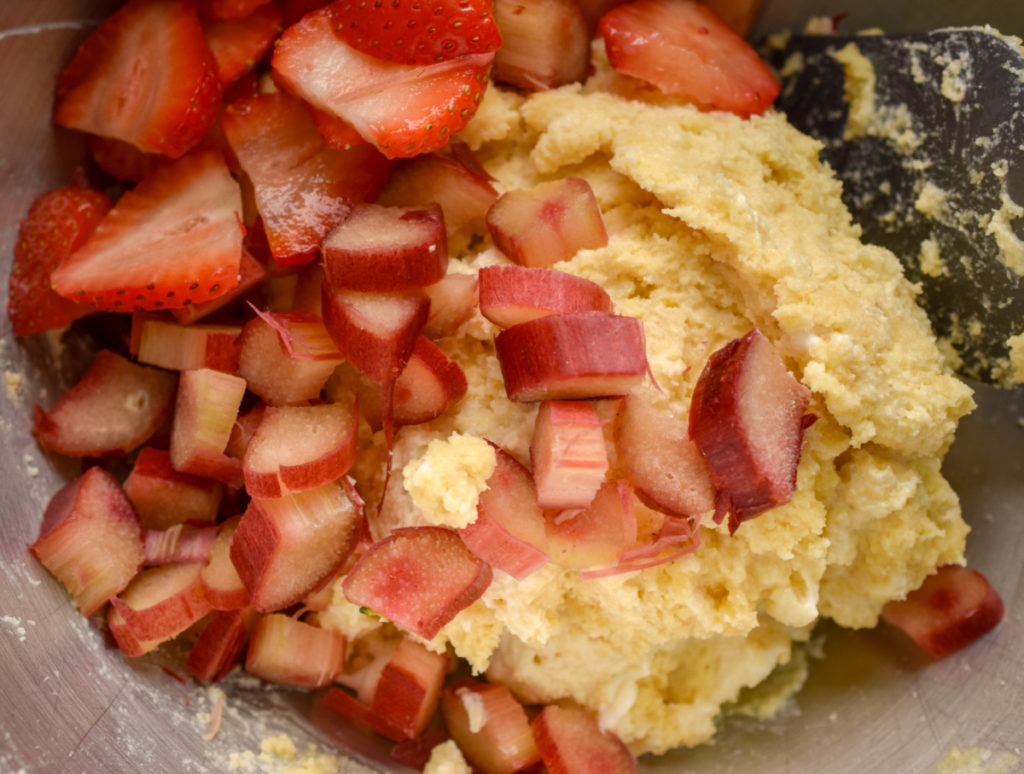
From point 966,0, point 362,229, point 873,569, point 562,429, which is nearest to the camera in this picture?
point 562,429

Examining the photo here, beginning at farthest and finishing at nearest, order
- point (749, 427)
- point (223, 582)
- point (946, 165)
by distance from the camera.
→ point (946, 165) → point (223, 582) → point (749, 427)

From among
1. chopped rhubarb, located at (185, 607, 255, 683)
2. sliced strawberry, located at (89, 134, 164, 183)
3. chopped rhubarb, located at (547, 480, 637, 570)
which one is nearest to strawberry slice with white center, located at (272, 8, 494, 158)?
sliced strawberry, located at (89, 134, 164, 183)

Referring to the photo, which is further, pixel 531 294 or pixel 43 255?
pixel 43 255

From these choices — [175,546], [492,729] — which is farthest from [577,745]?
[175,546]

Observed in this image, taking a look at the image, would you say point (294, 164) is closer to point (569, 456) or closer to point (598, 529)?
point (569, 456)

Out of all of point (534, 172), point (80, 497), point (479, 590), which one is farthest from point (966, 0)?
point (80, 497)

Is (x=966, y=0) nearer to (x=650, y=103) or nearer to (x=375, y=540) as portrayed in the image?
(x=650, y=103)

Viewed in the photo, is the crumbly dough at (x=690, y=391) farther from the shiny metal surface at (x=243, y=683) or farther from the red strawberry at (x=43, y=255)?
the red strawberry at (x=43, y=255)
